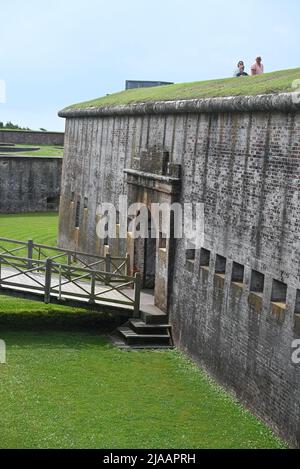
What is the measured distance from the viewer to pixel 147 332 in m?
18.7

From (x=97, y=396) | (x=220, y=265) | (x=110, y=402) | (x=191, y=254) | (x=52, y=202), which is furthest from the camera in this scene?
(x=52, y=202)

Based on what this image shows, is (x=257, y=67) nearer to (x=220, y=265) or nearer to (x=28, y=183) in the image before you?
(x=220, y=265)

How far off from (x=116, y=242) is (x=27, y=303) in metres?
3.92

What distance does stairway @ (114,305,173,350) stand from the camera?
1830 cm

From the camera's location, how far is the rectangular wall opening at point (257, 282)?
1477 centimetres

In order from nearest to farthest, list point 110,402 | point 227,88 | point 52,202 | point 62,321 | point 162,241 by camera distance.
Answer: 1. point 110,402
2. point 227,88
3. point 162,241
4. point 62,321
5. point 52,202

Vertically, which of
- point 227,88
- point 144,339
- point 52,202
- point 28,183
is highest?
point 227,88

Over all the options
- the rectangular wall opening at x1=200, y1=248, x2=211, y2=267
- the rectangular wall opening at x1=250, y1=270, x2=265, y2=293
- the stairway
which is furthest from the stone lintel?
the rectangular wall opening at x1=250, y1=270, x2=265, y2=293

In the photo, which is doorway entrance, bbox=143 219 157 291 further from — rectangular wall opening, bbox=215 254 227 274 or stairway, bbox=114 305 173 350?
rectangular wall opening, bbox=215 254 227 274

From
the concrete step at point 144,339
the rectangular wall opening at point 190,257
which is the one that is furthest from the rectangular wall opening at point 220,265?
the concrete step at point 144,339

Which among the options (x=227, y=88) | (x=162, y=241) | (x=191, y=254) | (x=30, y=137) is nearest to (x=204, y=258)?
(x=191, y=254)

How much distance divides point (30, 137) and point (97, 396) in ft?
138

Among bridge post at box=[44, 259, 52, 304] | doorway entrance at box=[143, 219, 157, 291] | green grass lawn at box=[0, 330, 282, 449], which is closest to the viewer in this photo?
green grass lawn at box=[0, 330, 282, 449]

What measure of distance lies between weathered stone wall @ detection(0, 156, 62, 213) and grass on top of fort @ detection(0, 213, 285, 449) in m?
21.0
